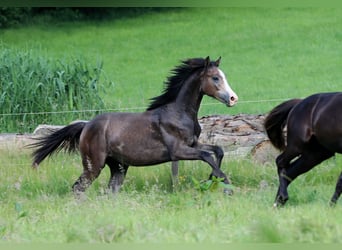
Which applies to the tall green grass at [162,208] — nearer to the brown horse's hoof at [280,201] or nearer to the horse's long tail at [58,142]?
the brown horse's hoof at [280,201]

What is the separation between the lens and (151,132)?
32.2ft

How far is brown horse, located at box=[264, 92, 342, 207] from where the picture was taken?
8.77 meters

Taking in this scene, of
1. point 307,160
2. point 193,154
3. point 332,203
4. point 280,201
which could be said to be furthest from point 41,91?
point 332,203

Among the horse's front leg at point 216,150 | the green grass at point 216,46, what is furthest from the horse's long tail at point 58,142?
the green grass at point 216,46

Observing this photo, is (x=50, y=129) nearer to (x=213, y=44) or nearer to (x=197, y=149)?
(x=197, y=149)

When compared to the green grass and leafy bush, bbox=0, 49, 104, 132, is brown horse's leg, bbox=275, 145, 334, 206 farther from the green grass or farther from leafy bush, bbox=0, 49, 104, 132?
the green grass

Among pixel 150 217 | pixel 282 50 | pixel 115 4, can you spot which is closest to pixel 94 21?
pixel 282 50

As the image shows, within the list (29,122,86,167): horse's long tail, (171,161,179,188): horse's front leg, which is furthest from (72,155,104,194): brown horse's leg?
(171,161,179,188): horse's front leg

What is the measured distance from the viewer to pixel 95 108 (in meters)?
14.4

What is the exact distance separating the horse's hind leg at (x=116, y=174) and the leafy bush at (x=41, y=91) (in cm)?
377

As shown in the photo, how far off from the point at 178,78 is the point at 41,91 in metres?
4.84

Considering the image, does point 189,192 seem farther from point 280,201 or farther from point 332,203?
point 332,203

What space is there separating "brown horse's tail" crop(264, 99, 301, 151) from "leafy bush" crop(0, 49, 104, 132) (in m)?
4.81

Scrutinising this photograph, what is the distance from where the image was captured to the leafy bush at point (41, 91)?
1388 centimetres
